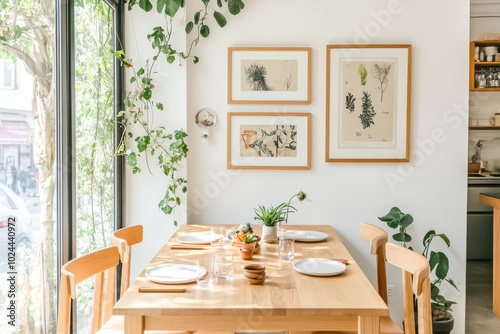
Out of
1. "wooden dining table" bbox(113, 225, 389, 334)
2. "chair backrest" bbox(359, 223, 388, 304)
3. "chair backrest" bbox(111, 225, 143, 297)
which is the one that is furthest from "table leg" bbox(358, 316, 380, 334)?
"chair backrest" bbox(111, 225, 143, 297)

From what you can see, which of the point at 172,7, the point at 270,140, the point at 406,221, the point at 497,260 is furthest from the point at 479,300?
the point at 172,7

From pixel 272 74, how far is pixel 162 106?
0.80 metres

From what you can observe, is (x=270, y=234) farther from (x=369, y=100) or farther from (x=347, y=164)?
(x=369, y=100)

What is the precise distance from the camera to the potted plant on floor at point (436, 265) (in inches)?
119

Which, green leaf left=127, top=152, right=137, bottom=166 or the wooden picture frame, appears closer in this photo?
green leaf left=127, top=152, right=137, bottom=166

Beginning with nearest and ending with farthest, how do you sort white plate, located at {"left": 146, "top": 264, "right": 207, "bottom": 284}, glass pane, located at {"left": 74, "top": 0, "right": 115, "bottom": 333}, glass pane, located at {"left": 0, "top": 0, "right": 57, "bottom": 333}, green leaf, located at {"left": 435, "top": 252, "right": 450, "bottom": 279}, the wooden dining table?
the wooden dining table → glass pane, located at {"left": 0, "top": 0, "right": 57, "bottom": 333} → white plate, located at {"left": 146, "top": 264, "right": 207, "bottom": 284} → glass pane, located at {"left": 74, "top": 0, "right": 115, "bottom": 333} → green leaf, located at {"left": 435, "top": 252, "right": 450, "bottom": 279}

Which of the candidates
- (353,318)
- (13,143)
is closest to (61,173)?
(13,143)

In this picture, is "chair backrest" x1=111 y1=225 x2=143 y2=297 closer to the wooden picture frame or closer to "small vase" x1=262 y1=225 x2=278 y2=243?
"small vase" x1=262 y1=225 x2=278 y2=243

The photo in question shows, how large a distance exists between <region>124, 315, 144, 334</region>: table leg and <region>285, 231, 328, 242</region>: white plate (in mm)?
1248

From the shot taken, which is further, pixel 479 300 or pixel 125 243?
pixel 479 300

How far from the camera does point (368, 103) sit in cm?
326

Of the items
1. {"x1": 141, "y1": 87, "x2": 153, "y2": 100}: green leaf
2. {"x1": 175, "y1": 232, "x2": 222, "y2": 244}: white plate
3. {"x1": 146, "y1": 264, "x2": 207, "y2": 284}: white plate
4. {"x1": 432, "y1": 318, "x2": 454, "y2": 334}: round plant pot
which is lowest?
{"x1": 432, "y1": 318, "x2": 454, "y2": 334}: round plant pot

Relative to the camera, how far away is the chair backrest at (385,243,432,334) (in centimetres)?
180

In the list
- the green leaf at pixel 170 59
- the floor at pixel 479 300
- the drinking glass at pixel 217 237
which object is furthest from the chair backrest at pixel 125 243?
the floor at pixel 479 300
